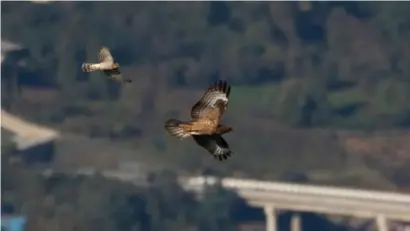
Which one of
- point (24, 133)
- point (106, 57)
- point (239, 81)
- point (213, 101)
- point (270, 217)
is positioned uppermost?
point (239, 81)

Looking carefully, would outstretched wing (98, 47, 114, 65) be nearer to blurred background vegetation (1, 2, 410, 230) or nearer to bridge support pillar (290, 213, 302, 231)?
bridge support pillar (290, 213, 302, 231)

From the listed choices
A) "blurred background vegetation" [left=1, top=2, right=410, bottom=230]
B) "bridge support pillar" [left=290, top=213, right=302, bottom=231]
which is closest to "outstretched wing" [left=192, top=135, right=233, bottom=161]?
"bridge support pillar" [left=290, top=213, right=302, bottom=231]

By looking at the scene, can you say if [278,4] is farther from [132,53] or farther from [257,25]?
[132,53]

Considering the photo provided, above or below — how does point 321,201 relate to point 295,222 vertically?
above

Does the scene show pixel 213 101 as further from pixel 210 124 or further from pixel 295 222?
pixel 295 222

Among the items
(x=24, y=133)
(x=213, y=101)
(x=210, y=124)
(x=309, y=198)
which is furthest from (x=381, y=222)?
(x=210, y=124)

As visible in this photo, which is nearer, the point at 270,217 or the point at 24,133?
the point at 270,217

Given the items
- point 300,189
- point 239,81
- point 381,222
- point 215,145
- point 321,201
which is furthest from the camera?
point 239,81

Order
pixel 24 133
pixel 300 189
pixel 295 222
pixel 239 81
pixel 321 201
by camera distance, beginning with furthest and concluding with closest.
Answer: pixel 239 81 → pixel 24 133 → pixel 300 189 → pixel 295 222 → pixel 321 201

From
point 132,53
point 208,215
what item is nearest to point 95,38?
point 132,53
